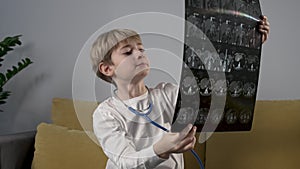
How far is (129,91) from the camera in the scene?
979 mm

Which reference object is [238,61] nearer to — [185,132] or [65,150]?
[185,132]

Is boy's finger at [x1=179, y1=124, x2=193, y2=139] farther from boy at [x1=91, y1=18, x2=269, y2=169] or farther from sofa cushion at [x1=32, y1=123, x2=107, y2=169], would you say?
sofa cushion at [x1=32, y1=123, x2=107, y2=169]

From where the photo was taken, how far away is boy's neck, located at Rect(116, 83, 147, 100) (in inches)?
38.3

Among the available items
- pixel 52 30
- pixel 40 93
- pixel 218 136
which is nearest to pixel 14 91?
pixel 40 93

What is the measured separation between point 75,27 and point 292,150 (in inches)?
49.6

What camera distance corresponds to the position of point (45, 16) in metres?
2.19

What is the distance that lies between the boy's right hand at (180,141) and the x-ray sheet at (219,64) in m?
0.02

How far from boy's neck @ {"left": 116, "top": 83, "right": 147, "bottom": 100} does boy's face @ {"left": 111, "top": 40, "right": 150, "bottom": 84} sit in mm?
31

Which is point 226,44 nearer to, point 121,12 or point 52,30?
point 121,12

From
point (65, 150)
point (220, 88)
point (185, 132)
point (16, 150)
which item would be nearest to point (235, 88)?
point (220, 88)

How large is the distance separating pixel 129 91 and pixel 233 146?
0.66m

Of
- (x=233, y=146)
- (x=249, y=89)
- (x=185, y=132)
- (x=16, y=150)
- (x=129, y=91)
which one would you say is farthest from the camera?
(x=16, y=150)

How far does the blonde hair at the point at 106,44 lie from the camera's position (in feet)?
2.98

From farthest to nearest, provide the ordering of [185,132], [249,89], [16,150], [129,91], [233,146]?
[16,150] → [233,146] → [129,91] → [249,89] → [185,132]
